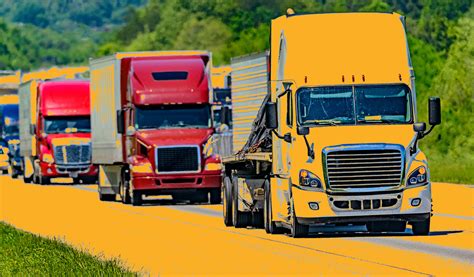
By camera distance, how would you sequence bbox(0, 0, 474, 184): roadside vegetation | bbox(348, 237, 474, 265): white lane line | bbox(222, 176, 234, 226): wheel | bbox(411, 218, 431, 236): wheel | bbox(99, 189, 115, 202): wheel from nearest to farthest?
bbox(348, 237, 474, 265): white lane line
bbox(411, 218, 431, 236): wheel
bbox(222, 176, 234, 226): wheel
bbox(99, 189, 115, 202): wheel
bbox(0, 0, 474, 184): roadside vegetation

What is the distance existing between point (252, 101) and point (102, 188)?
11140mm

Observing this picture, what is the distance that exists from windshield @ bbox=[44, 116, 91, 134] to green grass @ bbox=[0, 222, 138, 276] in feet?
97.7

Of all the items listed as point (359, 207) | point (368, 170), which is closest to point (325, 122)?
point (368, 170)

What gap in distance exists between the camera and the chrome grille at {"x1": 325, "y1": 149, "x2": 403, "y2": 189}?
82.4 ft

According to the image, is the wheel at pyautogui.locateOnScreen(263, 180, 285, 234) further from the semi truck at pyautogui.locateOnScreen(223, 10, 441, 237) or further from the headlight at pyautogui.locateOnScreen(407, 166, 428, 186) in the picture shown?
the headlight at pyautogui.locateOnScreen(407, 166, 428, 186)

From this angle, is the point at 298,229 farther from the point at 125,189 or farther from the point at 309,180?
the point at 125,189

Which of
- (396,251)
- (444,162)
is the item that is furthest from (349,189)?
(444,162)

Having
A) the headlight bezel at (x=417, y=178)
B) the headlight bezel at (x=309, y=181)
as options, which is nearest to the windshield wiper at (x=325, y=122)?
the headlight bezel at (x=309, y=181)

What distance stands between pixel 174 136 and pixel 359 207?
14.7 m

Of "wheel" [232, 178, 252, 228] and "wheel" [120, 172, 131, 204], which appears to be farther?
"wheel" [120, 172, 131, 204]

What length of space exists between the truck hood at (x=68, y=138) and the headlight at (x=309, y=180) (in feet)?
103

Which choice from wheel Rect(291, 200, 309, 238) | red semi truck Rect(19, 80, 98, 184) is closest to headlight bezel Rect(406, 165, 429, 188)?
wheel Rect(291, 200, 309, 238)

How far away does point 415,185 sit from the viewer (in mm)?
25188

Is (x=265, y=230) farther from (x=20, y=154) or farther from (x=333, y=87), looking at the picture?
(x=20, y=154)
